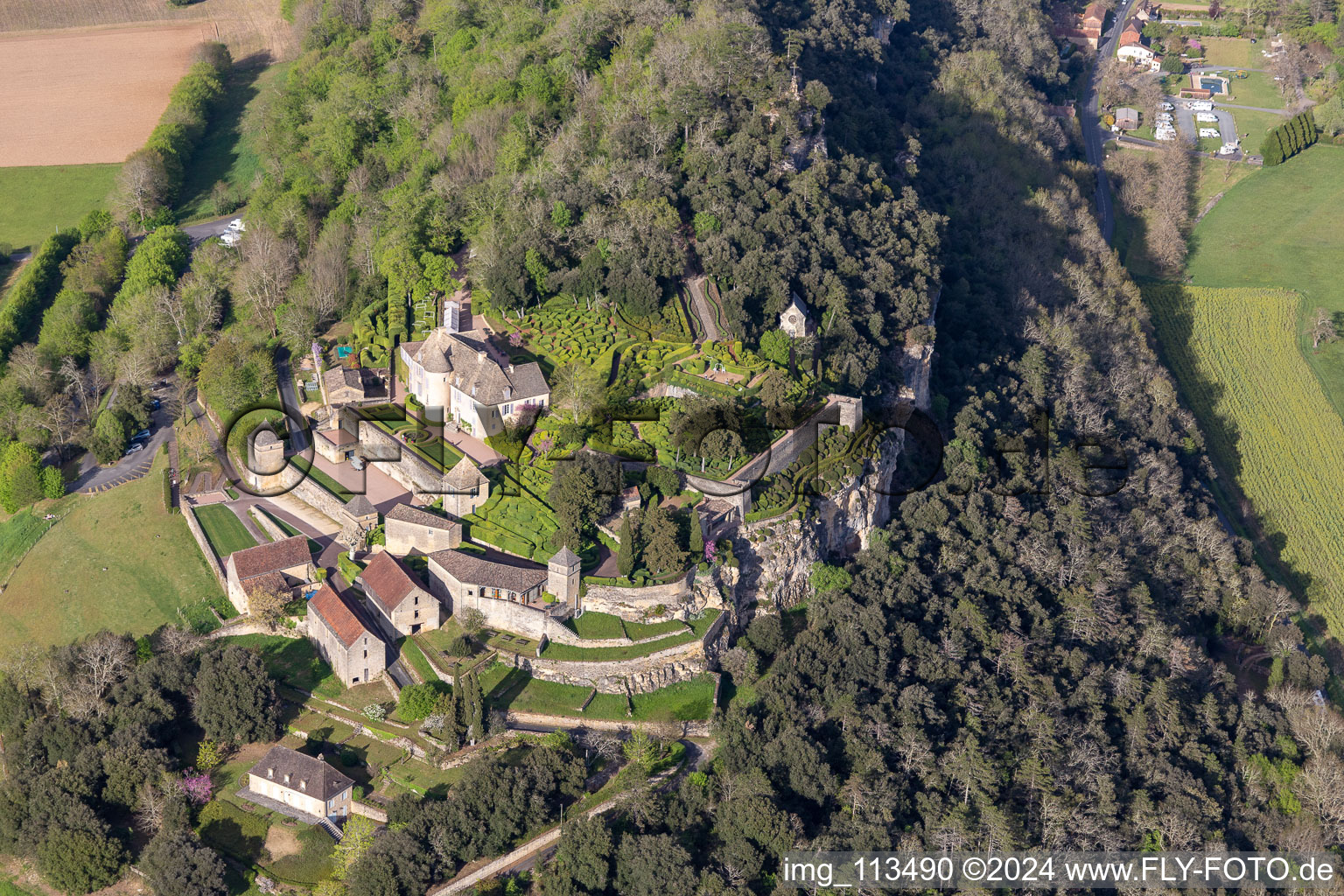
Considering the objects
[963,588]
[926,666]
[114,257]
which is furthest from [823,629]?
[114,257]

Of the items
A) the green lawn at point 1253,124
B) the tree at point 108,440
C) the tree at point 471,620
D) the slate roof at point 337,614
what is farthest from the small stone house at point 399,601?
the green lawn at point 1253,124

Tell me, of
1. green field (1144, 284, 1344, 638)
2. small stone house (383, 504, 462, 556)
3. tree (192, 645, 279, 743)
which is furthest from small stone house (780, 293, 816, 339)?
green field (1144, 284, 1344, 638)

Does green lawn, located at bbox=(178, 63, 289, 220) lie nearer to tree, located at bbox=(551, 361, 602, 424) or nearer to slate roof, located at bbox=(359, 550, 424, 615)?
tree, located at bbox=(551, 361, 602, 424)

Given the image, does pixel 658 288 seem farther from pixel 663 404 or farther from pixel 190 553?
pixel 190 553

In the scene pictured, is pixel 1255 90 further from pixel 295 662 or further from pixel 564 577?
pixel 295 662

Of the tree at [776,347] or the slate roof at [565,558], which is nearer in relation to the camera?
the slate roof at [565,558]

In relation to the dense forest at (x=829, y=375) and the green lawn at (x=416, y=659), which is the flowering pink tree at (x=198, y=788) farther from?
the green lawn at (x=416, y=659)
